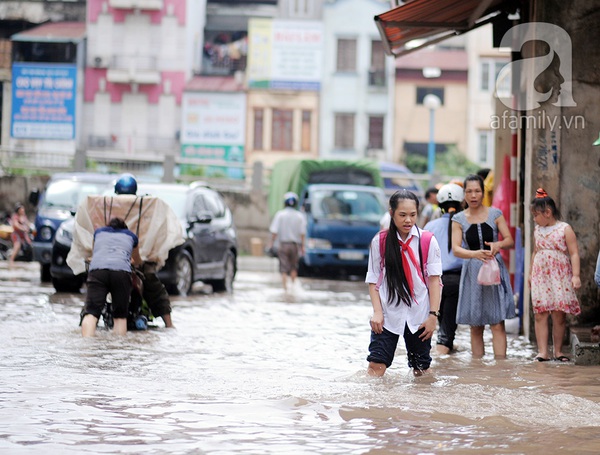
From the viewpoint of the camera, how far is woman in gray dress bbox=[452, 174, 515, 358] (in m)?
11.0

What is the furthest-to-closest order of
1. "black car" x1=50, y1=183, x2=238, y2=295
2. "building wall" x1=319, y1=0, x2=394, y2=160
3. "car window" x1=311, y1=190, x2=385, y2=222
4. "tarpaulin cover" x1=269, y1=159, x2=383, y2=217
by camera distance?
"building wall" x1=319, y1=0, x2=394, y2=160 → "tarpaulin cover" x1=269, y1=159, x2=383, y2=217 → "car window" x1=311, y1=190, x2=385, y2=222 → "black car" x1=50, y1=183, x2=238, y2=295

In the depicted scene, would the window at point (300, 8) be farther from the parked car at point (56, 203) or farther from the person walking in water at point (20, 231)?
the parked car at point (56, 203)

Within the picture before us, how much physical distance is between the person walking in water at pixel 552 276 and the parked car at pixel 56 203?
11.7 meters

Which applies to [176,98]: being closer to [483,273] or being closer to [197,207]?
[197,207]

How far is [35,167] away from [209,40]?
23.9 meters

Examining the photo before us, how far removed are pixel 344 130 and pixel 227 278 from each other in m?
37.1

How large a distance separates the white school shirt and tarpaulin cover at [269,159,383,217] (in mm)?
21762

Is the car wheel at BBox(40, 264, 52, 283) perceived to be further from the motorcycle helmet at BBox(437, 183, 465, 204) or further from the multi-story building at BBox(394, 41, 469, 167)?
the multi-story building at BBox(394, 41, 469, 167)

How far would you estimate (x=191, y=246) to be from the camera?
725 inches

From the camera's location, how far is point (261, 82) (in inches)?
2221

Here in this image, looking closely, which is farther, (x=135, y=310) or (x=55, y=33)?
(x=55, y=33)

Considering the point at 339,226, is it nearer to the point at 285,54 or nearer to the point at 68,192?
the point at 68,192

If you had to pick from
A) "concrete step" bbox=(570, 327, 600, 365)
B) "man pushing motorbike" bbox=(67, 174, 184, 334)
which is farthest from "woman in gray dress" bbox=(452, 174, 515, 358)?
"man pushing motorbike" bbox=(67, 174, 184, 334)

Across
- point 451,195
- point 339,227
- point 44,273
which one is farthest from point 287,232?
point 451,195
